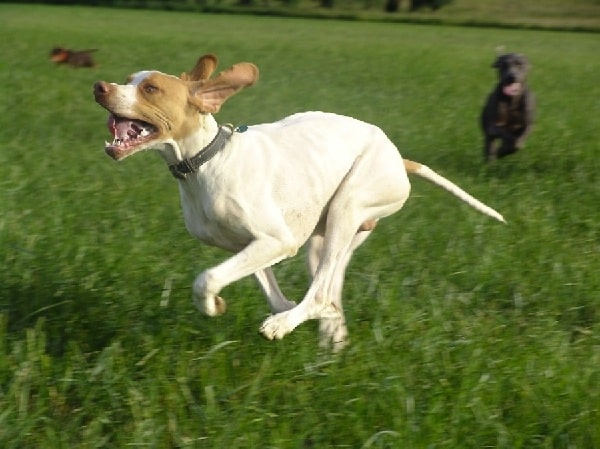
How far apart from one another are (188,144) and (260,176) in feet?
1.01

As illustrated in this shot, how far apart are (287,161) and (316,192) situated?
19 cm

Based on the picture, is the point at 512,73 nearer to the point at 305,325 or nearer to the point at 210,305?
the point at 305,325

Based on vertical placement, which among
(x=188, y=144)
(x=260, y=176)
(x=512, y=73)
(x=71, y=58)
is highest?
(x=188, y=144)

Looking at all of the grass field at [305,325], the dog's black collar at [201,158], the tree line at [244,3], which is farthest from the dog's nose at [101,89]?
the tree line at [244,3]

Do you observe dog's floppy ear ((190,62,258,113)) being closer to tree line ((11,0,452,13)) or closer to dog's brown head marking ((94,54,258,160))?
dog's brown head marking ((94,54,258,160))

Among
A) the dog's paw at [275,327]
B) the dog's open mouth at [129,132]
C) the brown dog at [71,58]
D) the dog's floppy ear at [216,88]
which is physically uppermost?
the dog's floppy ear at [216,88]

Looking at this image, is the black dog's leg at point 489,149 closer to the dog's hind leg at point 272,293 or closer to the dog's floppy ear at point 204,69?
the dog's hind leg at point 272,293

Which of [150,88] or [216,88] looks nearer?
[150,88]

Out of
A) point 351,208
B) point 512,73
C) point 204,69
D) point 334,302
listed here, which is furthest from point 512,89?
point 204,69

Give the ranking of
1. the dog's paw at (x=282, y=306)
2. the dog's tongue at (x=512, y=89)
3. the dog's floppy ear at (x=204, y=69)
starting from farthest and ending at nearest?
1. the dog's tongue at (x=512, y=89)
2. the dog's paw at (x=282, y=306)
3. the dog's floppy ear at (x=204, y=69)

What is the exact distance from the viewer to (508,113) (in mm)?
10359

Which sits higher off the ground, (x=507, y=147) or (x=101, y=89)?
(x=101, y=89)

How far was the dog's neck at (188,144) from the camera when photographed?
4297mm

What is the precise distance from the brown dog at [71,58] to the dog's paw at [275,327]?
13.6 meters
